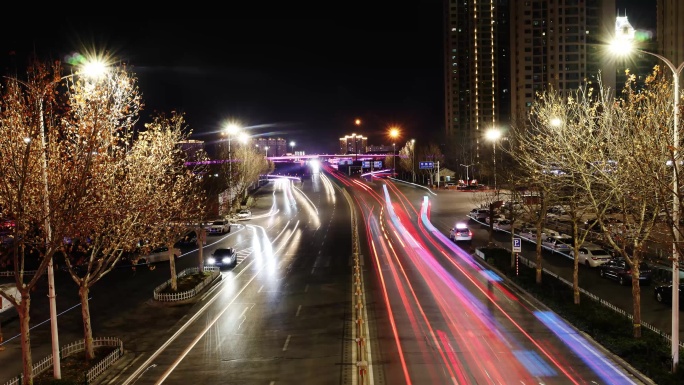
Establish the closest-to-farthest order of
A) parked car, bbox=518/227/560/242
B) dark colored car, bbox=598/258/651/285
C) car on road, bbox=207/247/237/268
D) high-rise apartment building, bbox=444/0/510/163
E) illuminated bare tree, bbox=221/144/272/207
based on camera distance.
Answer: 1. dark colored car, bbox=598/258/651/285
2. car on road, bbox=207/247/237/268
3. parked car, bbox=518/227/560/242
4. illuminated bare tree, bbox=221/144/272/207
5. high-rise apartment building, bbox=444/0/510/163

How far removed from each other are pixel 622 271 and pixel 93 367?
908 inches

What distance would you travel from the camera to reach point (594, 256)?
3048 cm

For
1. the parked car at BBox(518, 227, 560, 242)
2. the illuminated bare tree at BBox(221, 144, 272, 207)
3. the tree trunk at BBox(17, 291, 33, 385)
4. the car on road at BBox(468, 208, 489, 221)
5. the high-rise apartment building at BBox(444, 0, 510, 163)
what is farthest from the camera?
the high-rise apartment building at BBox(444, 0, 510, 163)

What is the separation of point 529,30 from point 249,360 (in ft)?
425

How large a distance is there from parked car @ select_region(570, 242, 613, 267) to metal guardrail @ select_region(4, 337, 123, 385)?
80.8ft

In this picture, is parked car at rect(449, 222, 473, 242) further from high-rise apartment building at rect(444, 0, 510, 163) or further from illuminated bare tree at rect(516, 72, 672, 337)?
high-rise apartment building at rect(444, 0, 510, 163)

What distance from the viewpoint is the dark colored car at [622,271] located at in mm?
25734

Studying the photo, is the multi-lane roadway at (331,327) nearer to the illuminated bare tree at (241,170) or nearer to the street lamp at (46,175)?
the street lamp at (46,175)

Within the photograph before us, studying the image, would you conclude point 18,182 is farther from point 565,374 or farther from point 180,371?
point 565,374

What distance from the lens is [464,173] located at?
3853 inches

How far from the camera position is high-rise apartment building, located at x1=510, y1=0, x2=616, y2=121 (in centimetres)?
12550

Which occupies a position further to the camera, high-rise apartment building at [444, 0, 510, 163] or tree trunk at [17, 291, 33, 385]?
high-rise apartment building at [444, 0, 510, 163]

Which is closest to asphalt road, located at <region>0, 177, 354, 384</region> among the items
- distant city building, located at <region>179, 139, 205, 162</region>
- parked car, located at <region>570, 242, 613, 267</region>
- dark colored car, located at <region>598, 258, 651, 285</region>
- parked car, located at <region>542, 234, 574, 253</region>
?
distant city building, located at <region>179, 139, 205, 162</region>

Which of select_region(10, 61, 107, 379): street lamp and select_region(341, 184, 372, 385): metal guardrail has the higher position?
select_region(10, 61, 107, 379): street lamp
